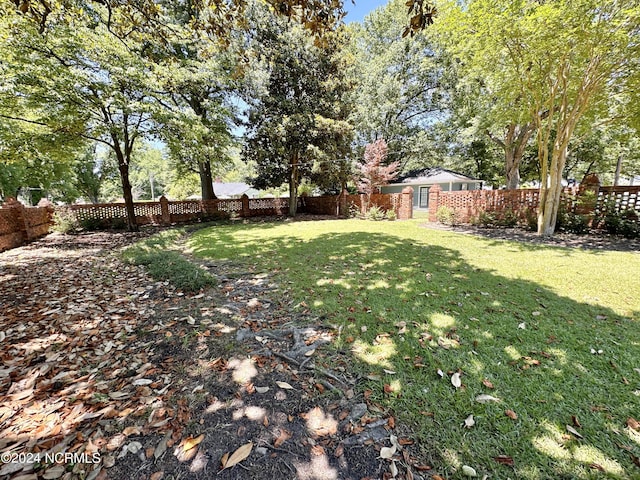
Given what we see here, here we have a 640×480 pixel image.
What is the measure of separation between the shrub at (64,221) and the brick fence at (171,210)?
0.42 feet

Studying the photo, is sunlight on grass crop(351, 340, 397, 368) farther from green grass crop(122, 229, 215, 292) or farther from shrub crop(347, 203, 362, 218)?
shrub crop(347, 203, 362, 218)

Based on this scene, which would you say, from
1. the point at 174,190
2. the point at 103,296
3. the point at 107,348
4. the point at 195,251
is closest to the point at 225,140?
the point at 195,251

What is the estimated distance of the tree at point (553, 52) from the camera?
5.12m

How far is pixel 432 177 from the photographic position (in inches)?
741

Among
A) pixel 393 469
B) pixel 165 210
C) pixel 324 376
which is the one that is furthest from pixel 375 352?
pixel 165 210

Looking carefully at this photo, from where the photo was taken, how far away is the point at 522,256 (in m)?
5.29

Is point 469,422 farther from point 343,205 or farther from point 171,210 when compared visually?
point 171,210

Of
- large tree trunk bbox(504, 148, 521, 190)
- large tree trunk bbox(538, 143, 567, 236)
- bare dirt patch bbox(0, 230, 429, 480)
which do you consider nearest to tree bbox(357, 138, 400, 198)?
large tree trunk bbox(504, 148, 521, 190)

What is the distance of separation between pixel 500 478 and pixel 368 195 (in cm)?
1335

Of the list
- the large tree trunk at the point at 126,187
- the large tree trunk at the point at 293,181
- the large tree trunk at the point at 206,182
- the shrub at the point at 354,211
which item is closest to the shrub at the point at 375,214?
the shrub at the point at 354,211

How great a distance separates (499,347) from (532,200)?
28.2 ft

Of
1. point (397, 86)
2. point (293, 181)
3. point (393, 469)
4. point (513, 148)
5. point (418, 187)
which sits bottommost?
point (393, 469)

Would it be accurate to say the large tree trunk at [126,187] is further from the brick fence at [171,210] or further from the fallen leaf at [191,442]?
the fallen leaf at [191,442]

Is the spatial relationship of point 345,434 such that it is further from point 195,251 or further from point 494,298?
point 195,251
